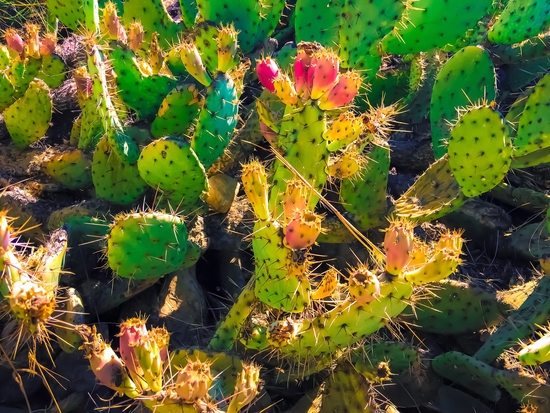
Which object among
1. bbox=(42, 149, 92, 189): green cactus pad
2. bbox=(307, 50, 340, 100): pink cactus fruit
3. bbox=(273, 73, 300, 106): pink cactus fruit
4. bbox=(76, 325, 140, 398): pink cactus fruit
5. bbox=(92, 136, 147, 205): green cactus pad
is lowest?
bbox=(42, 149, 92, 189): green cactus pad

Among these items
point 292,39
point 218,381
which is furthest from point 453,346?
point 292,39

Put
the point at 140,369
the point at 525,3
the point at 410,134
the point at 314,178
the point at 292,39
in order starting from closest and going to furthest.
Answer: the point at 140,369 → the point at 314,178 → the point at 525,3 → the point at 410,134 → the point at 292,39

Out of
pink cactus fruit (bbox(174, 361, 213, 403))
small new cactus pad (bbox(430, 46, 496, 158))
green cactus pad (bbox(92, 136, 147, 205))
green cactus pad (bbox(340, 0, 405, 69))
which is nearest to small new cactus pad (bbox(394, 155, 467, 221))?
small new cactus pad (bbox(430, 46, 496, 158))

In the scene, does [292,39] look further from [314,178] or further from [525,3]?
[314,178]

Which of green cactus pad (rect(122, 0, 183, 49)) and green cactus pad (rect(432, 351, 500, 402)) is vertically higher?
green cactus pad (rect(122, 0, 183, 49))

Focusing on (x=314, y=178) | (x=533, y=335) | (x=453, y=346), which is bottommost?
(x=453, y=346)

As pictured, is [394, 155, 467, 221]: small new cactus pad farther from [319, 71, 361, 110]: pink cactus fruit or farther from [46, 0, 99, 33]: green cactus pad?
[46, 0, 99, 33]: green cactus pad

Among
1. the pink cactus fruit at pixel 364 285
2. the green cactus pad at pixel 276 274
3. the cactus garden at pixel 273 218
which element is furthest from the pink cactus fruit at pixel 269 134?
the pink cactus fruit at pixel 364 285

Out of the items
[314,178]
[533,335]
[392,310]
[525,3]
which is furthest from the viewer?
[525,3]
